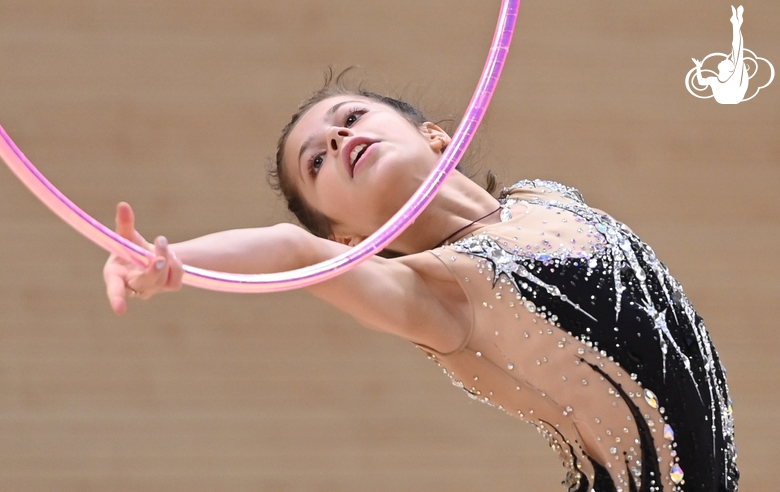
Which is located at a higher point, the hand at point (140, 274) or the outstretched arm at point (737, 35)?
the outstretched arm at point (737, 35)

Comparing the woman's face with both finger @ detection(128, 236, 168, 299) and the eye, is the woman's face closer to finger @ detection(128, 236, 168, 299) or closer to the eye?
the eye

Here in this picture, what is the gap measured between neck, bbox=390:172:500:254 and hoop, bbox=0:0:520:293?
0.08 metres

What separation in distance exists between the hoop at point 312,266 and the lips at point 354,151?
97 mm

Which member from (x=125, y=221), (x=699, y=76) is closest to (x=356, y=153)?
(x=125, y=221)

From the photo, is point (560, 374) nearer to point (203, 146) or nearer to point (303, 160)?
point (303, 160)

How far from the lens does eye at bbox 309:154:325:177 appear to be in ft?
4.63

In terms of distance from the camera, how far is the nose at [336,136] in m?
1.36

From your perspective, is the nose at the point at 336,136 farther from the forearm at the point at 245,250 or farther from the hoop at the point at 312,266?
the forearm at the point at 245,250

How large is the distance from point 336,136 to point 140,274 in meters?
0.50

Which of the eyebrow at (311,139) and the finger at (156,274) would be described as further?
the eyebrow at (311,139)

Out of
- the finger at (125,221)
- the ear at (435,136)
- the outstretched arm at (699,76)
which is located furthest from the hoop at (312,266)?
the outstretched arm at (699,76)

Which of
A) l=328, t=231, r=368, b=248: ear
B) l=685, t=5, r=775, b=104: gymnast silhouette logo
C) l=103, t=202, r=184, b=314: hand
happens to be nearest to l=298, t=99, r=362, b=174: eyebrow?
l=328, t=231, r=368, b=248: ear

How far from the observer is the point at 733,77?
8.66 ft

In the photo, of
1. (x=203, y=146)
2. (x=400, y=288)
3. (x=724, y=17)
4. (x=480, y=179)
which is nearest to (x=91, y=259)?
(x=203, y=146)
